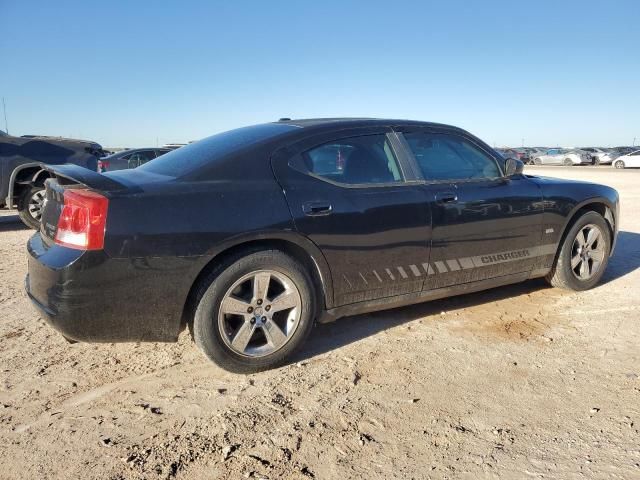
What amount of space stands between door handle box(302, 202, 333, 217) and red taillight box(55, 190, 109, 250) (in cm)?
110

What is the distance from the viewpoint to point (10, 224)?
9250mm

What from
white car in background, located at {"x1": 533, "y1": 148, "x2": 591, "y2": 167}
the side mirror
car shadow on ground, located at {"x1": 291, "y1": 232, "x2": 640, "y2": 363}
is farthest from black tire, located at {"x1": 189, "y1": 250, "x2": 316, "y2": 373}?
white car in background, located at {"x1": 533, "y1": 148, "x2": 591, "y2": 167}

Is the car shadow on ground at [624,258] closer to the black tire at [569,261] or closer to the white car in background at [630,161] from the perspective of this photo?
the black tire at [569,261]

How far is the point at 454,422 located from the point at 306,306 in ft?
3.49

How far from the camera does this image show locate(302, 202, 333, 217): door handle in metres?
3.01

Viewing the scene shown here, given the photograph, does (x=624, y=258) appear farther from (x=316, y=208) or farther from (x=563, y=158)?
(x=563, y=158)

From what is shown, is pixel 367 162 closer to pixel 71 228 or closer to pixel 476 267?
pixel 476 267

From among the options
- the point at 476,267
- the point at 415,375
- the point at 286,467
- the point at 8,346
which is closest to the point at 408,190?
the point at 476,267

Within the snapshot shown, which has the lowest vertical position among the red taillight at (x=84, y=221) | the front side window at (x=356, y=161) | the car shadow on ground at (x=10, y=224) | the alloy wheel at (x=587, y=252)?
the car shadow on ground at (x=10, y=224)

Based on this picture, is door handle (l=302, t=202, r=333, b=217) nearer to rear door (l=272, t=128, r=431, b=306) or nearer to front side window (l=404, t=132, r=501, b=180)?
rear door (l=272, t=128, r=431, b=306)

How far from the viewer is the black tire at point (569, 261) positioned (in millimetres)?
4328

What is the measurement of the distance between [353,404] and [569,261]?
2.71 m

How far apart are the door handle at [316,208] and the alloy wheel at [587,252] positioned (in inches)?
100

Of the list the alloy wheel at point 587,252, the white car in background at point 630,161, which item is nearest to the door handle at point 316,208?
the alloy wheel at point 587,252
